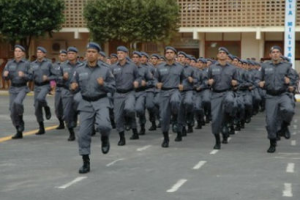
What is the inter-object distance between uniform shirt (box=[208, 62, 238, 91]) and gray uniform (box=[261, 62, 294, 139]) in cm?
83

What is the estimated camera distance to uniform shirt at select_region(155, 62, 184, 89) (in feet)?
42.1

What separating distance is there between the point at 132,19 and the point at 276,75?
2151cm

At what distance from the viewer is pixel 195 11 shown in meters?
35.2

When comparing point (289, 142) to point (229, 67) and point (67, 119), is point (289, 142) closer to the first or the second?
point (229, 67)

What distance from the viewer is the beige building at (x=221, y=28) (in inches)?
1334

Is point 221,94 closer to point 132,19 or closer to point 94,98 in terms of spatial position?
point 94,98

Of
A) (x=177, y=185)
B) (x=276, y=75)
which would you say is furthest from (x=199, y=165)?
(x=276, y=75)

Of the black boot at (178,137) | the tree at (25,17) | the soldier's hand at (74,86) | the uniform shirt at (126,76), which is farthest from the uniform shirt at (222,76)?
the tree at (25,17)

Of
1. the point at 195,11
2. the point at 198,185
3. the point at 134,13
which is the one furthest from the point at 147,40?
the point at 198,185

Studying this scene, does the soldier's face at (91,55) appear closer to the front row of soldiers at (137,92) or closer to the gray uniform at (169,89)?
the front row of soldiers at (137,92)

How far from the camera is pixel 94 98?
31.8 feet

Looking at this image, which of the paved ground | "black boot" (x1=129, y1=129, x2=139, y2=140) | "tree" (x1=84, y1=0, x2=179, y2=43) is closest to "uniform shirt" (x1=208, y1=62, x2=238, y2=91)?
the paved ground

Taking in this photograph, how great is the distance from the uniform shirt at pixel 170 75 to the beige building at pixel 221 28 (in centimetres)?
2149

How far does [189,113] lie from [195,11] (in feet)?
67.3
